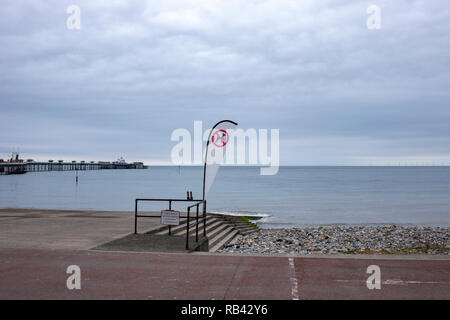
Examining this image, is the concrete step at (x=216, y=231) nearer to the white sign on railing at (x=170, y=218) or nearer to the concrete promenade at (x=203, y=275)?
the white sign on railing at (x=170, y=218)

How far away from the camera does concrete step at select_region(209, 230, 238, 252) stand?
1623 cm

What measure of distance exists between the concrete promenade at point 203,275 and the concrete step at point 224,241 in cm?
615

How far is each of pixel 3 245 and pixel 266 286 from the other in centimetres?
765

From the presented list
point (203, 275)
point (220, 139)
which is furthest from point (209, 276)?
point (220, 139)

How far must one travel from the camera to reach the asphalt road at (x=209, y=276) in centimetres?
655

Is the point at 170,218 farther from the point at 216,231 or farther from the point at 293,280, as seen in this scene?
the point at 216,231

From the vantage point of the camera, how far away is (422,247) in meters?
17.5

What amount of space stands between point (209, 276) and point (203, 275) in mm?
145

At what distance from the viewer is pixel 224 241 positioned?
60.8 ft

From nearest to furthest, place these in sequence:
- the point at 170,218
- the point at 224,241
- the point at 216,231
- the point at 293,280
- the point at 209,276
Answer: the point at 293,280 → the point at 209,276 → the point at 170,218 → the point at 224,241 → the point at 216,231

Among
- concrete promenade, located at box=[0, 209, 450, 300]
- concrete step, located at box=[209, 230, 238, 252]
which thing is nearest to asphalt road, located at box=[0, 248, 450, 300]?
concrete promenade, located at box=[0, 209, 450, 300]

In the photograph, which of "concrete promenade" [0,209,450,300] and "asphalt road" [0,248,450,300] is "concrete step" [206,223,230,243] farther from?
"asphalt road" [0,248,450,300]

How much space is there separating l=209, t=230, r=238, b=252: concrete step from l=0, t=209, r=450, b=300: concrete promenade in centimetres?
615
